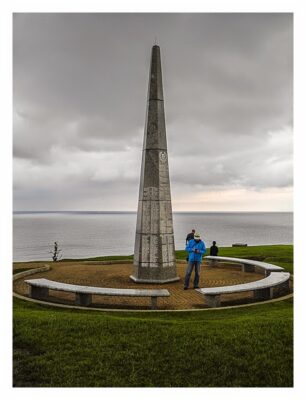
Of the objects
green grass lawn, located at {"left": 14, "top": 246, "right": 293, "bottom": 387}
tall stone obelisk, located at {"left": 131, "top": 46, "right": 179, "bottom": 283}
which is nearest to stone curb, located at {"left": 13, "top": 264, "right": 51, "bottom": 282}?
tall stone obelisk, located at {"left": 131, "top": 46, "right": 179, "bottom": 283}

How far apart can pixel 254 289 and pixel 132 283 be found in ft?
13.3

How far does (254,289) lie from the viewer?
29.6 feet

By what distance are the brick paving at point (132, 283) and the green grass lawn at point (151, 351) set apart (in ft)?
6.49

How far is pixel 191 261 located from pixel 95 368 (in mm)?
5707

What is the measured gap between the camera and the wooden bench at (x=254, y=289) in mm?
8633

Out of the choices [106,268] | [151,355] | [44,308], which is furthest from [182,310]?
[106,268]

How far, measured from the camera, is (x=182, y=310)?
7.93 m

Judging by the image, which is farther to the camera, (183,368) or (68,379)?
(183,368)

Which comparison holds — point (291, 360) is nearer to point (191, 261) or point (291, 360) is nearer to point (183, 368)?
point (183, 368)

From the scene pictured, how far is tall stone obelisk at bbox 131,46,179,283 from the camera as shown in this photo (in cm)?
1141

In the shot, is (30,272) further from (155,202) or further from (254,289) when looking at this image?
(254,289)

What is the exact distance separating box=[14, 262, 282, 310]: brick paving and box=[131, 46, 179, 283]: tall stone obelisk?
617 mm

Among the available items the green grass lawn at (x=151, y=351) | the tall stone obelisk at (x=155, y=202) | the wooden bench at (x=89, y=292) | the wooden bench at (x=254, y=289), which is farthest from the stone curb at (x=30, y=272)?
the wooden bench at (x=254, y=289)

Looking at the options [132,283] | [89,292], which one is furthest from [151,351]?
[132,283]
